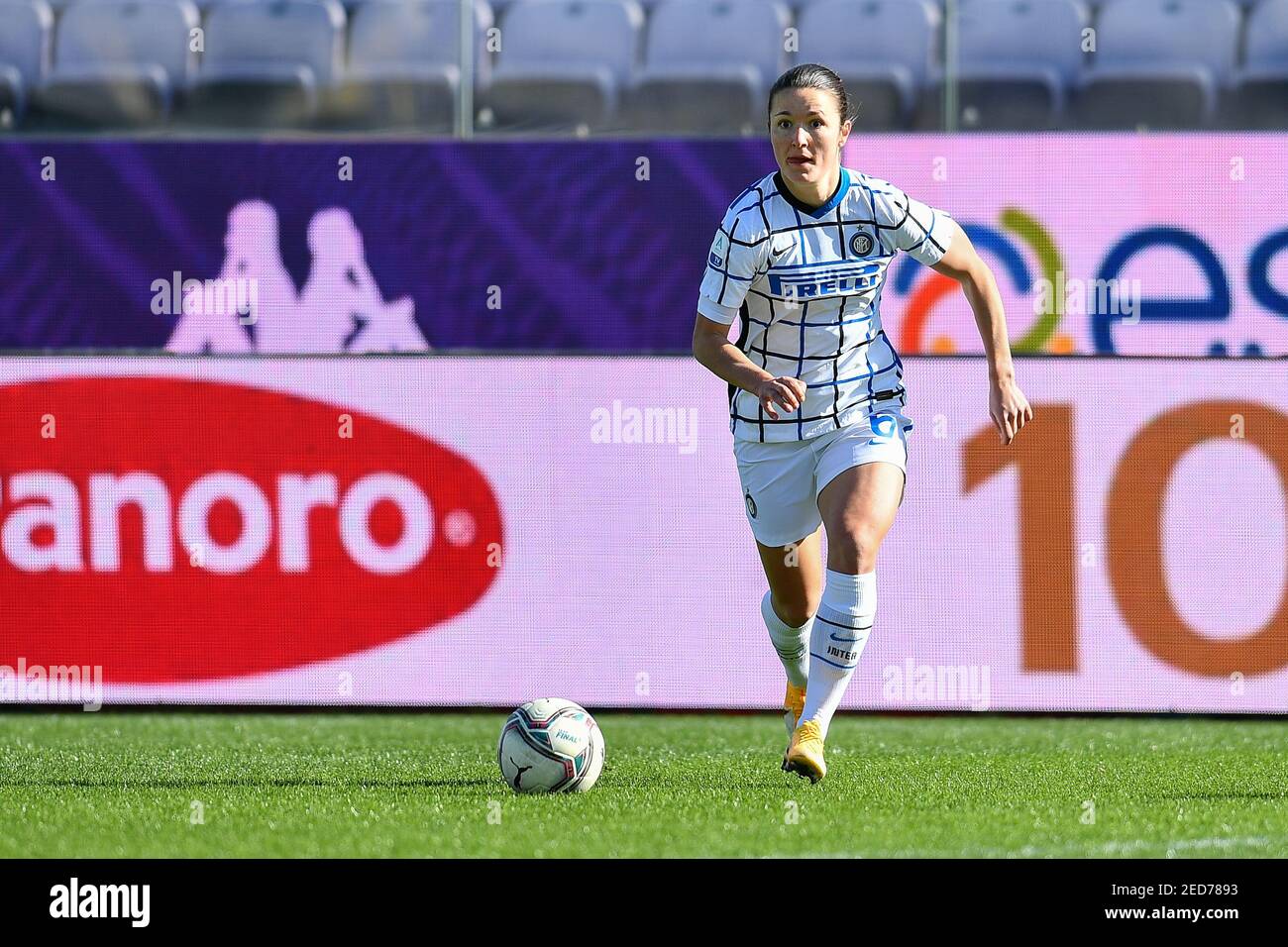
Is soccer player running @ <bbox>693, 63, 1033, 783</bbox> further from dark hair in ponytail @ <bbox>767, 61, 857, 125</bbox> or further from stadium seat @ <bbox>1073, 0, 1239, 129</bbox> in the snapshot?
stadium seat @ <bbox>1073, 0, 1239, 129</bbox>

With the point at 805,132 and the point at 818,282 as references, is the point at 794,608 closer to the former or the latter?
the point at 818,282

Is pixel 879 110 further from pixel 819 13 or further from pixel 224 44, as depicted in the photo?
pixel 224 44

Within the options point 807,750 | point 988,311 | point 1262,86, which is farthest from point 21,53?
point 807,750

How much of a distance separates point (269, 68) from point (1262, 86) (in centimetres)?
527

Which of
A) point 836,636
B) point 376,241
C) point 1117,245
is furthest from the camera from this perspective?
point 376,241

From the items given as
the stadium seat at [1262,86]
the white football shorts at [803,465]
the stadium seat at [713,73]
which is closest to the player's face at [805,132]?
the white football shorts at [803,465]

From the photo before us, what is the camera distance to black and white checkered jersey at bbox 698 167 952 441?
5.51 metres

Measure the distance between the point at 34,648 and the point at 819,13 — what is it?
17.2ft

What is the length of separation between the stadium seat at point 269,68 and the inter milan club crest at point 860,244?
17.4ft

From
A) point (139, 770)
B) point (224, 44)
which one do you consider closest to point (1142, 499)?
point (139, 770)

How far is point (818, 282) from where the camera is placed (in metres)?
5.56

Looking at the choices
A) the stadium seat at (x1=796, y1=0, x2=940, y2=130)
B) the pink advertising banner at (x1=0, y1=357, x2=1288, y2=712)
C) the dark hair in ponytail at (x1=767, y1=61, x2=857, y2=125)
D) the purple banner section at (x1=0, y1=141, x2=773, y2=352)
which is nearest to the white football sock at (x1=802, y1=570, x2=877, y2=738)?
the dark hair in ponytail at (x1=767, y1=61, x2=857, y2=125)

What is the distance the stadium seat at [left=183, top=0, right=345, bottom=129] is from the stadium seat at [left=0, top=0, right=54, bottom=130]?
0.90m
